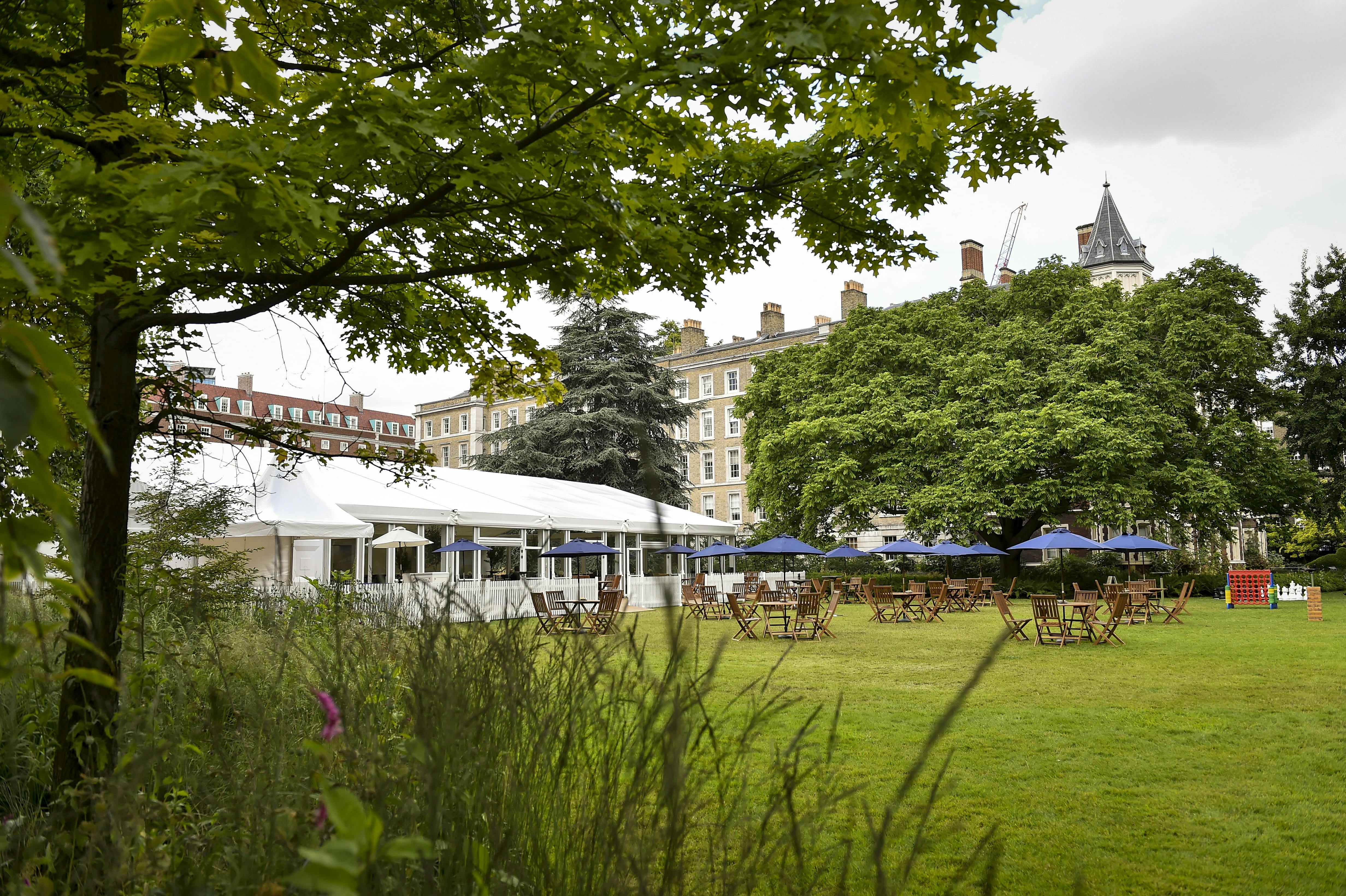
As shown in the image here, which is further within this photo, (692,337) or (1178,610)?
(692,337)

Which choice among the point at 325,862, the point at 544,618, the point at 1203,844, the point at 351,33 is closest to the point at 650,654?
the point at 1203,844

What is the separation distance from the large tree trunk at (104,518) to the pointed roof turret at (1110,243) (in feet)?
196

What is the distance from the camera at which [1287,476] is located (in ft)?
89.4

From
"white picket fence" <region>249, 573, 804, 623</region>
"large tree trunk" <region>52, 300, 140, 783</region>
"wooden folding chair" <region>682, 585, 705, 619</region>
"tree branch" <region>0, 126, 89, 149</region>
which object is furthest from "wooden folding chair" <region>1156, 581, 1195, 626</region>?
"tree branch" <region>0, 126, 89, 149</region>

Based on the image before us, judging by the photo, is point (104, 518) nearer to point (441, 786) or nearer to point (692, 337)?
point (441, 786)

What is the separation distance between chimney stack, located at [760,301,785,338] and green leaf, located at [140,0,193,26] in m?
54.6

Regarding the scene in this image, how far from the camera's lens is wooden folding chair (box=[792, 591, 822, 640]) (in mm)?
15812

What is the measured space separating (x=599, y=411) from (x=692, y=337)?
1959 centimetres

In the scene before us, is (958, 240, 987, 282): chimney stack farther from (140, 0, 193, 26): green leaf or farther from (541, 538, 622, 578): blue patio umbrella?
(140, 0, 193, 26): green leaf

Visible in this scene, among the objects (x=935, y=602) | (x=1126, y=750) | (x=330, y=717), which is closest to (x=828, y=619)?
(x=935, y=602)

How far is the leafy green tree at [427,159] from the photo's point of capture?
2.56 m

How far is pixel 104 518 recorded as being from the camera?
3.74 metres

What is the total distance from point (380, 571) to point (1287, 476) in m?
29.4

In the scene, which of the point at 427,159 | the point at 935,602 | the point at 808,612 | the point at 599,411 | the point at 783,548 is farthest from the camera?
the point at 599,411
